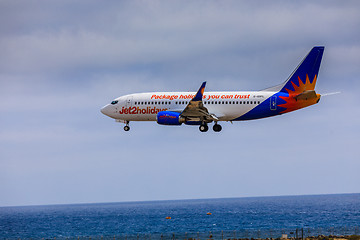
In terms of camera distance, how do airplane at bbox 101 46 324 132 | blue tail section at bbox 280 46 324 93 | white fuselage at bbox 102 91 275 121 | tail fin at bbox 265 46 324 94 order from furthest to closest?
1. blue tail section at bbox 280 46 324 93
2. tail fin at bbox 265 46 324 94
3. white fuselage at bbox 102 91 275 121
4. airplane at bbox 101 46 324 132

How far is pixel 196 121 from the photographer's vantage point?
66.4m

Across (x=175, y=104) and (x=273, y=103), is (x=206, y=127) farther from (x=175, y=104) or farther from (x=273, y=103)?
(x=273, y=103)

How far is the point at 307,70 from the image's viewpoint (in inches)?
2618

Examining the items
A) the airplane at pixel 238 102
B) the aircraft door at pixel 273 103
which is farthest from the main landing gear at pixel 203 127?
the aircraft door at pixel 273 103

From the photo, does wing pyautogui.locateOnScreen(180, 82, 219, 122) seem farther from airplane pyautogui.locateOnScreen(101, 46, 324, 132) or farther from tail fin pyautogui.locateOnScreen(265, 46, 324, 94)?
tail fin pyautogui.locateOnScreen(265, 46, 324, 94)

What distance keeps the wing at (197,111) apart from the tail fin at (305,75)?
9.39 meters

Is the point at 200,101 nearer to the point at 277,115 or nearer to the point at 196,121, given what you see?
the point at 196,121

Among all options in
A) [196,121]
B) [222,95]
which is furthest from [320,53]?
[196,121]

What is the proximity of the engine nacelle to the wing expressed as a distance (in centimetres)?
67

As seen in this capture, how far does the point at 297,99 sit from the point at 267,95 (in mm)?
3511

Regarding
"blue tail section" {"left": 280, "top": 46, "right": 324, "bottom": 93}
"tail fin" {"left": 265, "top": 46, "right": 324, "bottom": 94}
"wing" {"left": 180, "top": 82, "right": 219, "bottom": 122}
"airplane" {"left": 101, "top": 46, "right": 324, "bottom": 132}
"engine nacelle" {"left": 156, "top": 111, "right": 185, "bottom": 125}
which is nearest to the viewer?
"wing" {"left": 180, "top": 82, "right": 219, "bottom": 122}

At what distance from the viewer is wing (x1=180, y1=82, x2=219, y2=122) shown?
200ft

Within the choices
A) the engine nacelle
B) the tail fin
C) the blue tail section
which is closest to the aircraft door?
the tail fin

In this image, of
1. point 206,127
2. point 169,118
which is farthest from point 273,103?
point 169,118
